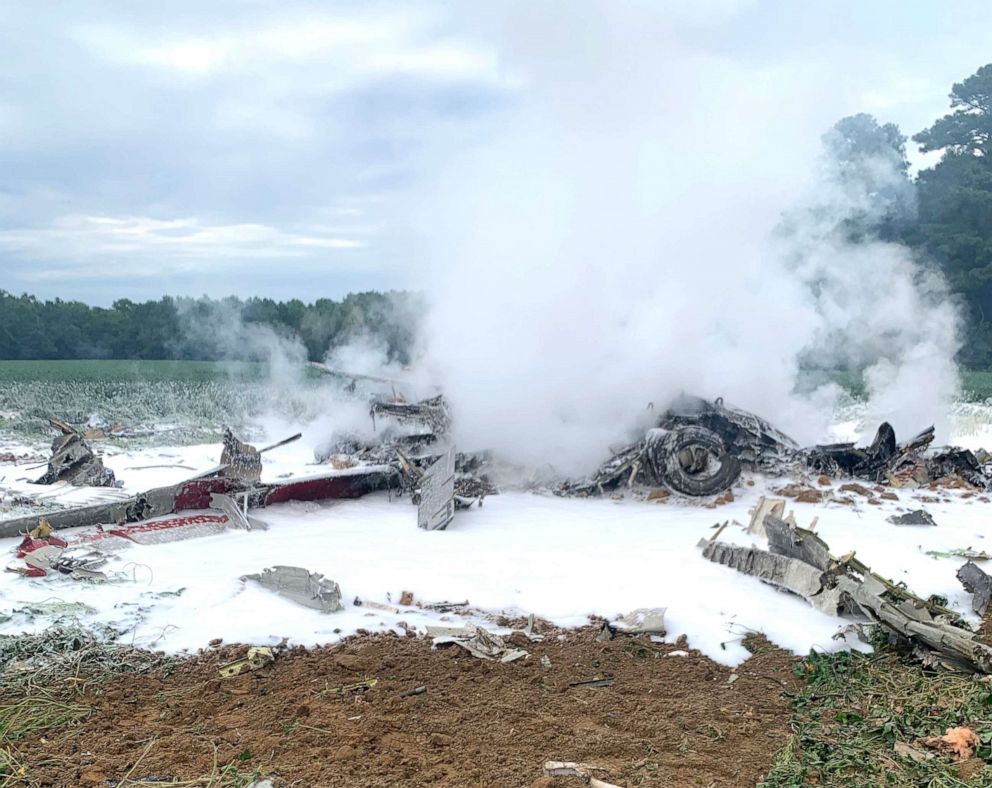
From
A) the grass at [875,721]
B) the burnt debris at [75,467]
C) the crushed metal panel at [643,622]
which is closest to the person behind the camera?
the grass at [875,721]

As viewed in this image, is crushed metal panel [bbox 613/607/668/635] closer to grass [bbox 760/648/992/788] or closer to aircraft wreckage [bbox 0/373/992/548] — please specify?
grass [bbox 760/648/992/788]

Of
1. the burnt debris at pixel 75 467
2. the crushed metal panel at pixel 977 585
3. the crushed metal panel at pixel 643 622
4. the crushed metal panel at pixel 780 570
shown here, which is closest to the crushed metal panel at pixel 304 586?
the crushed metal panel at pixel 643 622

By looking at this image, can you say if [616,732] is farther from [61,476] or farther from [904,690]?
[61,476]

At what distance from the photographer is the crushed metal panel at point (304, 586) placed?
649cm

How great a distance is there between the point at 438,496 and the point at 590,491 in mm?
2748

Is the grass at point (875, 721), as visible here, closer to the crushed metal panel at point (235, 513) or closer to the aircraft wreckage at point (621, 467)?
the aircraft wreckage at point (621, 467)

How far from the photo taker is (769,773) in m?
3.98

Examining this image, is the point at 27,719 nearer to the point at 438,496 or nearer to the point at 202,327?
the point at 438,496

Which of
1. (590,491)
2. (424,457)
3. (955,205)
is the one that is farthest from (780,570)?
(955,205)

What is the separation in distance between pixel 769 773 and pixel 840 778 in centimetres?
34

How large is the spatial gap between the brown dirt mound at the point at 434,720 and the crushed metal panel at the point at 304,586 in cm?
80

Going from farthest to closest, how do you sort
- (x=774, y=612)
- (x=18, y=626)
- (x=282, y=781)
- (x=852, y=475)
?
1. (x=852, y=475)
2. (x=774, y=612)
3. (x=18, y=626)
4. (x=282, y=781)

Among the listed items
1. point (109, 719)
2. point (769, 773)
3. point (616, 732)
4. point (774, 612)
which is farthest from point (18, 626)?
point (774, 612)

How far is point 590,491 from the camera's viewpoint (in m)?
11.7
